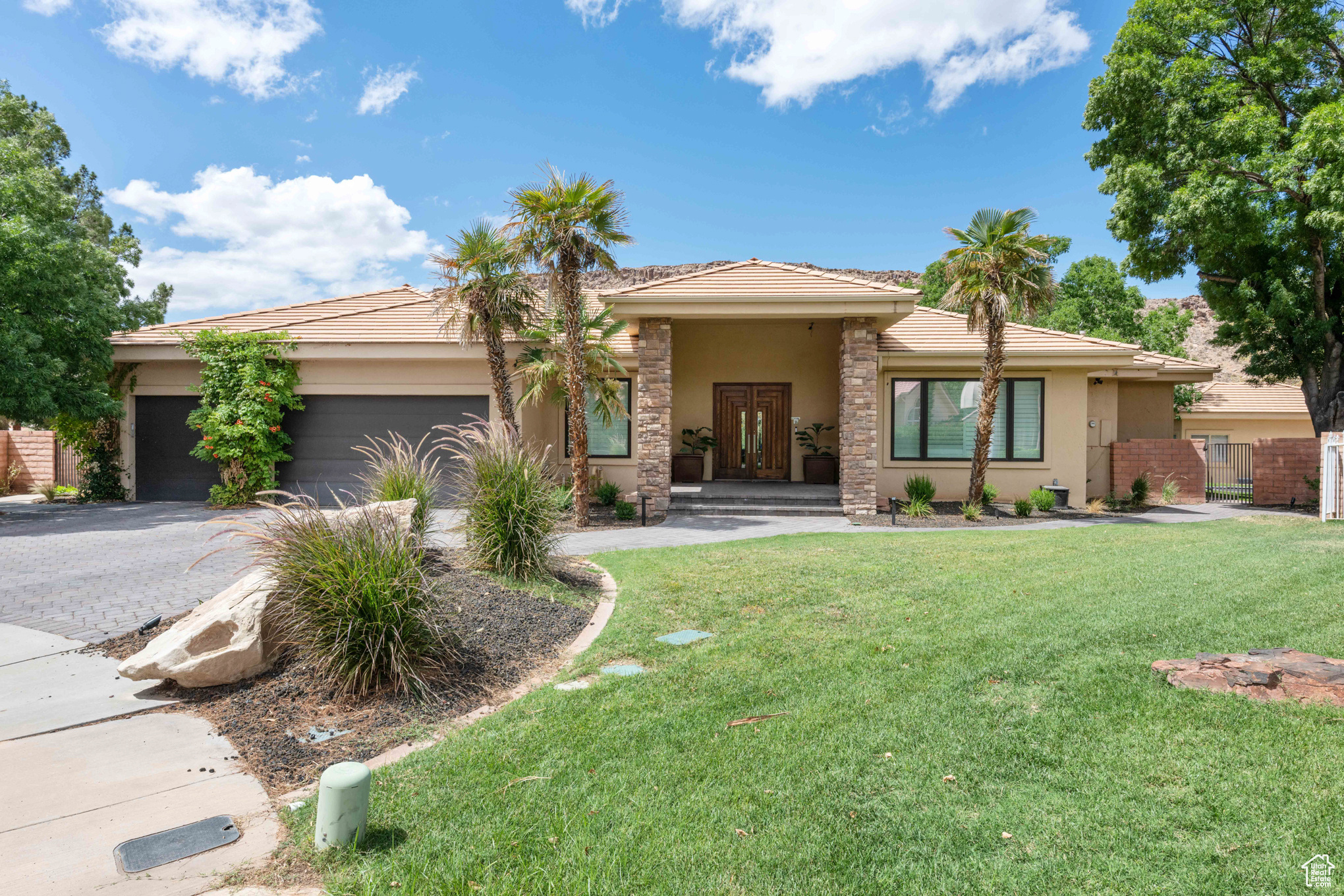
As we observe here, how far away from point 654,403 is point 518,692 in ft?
29.0

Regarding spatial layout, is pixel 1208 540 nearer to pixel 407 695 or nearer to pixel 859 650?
pixel 859 650

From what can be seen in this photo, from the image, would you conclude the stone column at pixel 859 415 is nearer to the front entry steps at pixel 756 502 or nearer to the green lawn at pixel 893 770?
the front entry steps at pixel 756 502

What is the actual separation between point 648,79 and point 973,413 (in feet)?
38.7

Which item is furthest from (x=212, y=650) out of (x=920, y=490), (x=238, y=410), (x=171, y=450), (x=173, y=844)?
(x=171, y=450)

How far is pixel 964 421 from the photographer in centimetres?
1483

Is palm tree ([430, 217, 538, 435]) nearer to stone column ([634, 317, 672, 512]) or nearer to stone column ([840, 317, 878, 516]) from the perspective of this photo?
stone column ([634, 317, 672, 512])

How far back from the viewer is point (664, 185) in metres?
18.7

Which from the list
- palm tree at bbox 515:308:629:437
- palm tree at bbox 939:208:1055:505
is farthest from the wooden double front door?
palm tree at bbox 939:208:1055:505

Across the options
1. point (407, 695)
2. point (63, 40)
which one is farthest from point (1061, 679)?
point (63, 40)

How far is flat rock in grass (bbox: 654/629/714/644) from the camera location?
515 cm

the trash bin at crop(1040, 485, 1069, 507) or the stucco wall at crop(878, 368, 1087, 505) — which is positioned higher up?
the stucco wall at crop(878, 368, 1087, 505)

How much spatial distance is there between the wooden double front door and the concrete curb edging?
9612 millimetres

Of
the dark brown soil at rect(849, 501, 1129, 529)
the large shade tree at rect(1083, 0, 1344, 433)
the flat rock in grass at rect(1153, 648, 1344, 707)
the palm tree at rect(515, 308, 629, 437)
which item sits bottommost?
the dark brown soil at rect(849, 501, 1129, 529)

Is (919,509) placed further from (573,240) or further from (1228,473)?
(1228,473)
